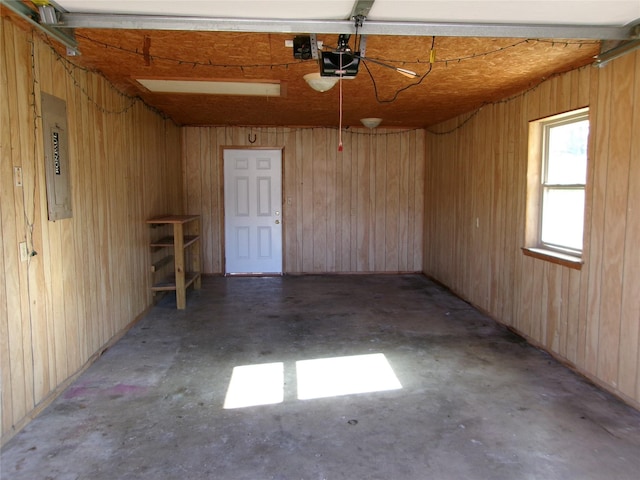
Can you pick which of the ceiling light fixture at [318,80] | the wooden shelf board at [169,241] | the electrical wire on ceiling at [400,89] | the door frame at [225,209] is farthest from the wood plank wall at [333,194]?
the ceiling light fixture at [318,80]

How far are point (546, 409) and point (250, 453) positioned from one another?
73.0 inches

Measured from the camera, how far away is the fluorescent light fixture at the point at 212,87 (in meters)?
4.13

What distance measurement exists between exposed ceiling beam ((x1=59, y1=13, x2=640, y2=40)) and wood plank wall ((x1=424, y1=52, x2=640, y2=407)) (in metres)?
0.54

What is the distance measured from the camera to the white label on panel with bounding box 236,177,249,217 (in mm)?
7160

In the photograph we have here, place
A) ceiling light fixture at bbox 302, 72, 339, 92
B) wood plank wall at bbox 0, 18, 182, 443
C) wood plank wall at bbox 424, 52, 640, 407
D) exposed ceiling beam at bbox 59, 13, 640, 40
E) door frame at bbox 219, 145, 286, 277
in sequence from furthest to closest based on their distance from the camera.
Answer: door frame at bbox 219, 145, 286, 277
ceiling light fixture at bbox 302, 72, 339, 92
wood plank wall at bbox 424, 52, 640, 407
wood plank wall at bbox 0, 18, 182, 443
exposed ceiling beam at bbox 59, 13, 640, 40

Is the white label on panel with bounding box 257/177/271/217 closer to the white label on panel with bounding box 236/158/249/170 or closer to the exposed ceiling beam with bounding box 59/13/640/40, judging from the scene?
the white label on panel with bounding box 236/158/249/170

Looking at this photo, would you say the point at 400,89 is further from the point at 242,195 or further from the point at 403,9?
the point at 242,195

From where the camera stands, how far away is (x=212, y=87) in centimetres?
441

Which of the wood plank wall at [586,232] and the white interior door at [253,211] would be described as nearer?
the wood plank wall at [586,232]

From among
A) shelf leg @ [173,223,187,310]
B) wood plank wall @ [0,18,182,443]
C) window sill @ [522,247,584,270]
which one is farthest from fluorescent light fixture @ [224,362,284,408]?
window sill @ [522,247,584,270]

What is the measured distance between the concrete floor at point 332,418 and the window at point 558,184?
966 mm

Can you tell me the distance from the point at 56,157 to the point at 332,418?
8.21ft

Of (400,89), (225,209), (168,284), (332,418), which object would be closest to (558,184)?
(400,89)

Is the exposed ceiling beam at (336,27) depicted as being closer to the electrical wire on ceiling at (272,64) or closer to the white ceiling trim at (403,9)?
the white ceiling trim at (403,9)
